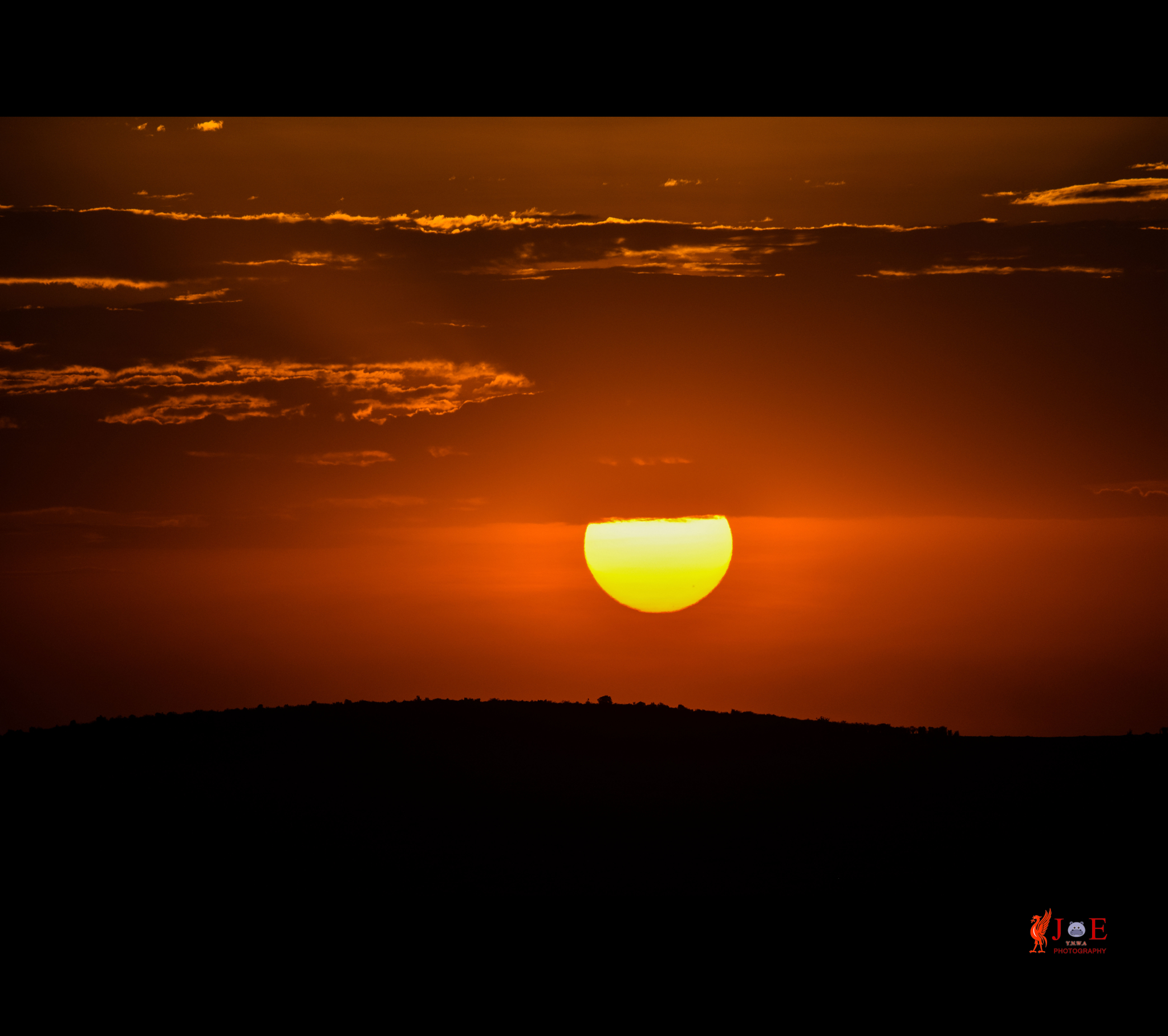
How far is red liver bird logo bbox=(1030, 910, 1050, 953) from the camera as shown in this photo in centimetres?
995

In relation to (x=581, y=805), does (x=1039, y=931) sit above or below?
A: below

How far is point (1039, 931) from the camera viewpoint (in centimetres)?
1011

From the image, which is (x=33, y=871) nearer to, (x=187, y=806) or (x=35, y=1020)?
(x=187, y=806)

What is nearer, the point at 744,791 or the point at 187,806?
the point at 187,806

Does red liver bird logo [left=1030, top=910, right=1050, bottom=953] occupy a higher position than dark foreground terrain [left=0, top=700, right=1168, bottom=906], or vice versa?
dark foreground terrain [left=0, top=700, right=1168, bottom=906]

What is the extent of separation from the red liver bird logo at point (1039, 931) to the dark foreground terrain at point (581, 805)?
62 cm

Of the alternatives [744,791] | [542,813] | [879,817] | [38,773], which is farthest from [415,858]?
[38,773]

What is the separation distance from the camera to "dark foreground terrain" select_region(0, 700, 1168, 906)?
13961 millimetres

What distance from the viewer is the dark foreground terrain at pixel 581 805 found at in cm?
1396

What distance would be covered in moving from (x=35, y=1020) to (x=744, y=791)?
12.2 metres

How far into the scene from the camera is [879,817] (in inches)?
664

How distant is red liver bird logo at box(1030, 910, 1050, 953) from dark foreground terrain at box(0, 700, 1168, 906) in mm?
617

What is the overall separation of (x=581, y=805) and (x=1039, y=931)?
919cm

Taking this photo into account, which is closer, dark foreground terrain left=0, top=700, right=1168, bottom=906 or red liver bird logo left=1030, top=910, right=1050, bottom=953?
red liver bird logo left=1030, top=910, right=1050, bottom=953
